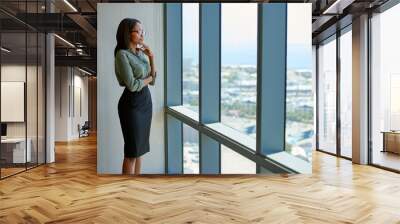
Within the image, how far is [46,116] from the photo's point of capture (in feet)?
27.8

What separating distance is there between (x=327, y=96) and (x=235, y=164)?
539cm

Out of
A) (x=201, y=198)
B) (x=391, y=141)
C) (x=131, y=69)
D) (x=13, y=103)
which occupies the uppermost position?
(x=131, y=69)

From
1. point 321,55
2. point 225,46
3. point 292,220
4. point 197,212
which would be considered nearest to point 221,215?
point 197,212

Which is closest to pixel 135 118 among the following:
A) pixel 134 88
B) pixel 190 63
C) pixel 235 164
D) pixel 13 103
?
→ pixel 134 88

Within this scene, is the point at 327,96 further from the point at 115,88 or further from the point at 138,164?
the point at 115,88

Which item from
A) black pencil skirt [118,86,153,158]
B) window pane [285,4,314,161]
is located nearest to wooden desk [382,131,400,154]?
window pane [285,4,314,161]

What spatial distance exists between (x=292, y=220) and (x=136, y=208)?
5.46 ft

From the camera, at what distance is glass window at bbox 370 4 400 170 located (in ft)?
23.5

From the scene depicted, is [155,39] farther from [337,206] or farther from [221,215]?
[337,206]

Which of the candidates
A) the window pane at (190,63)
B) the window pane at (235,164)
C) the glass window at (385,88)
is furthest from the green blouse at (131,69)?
the glass window at (385,88)

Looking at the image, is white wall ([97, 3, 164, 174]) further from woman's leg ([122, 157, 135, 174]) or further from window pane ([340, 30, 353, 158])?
window pane ([340, 30, 353, 158])

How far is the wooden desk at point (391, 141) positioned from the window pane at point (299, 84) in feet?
6.20

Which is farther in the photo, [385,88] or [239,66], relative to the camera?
[385,88]

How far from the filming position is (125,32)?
6199mm
